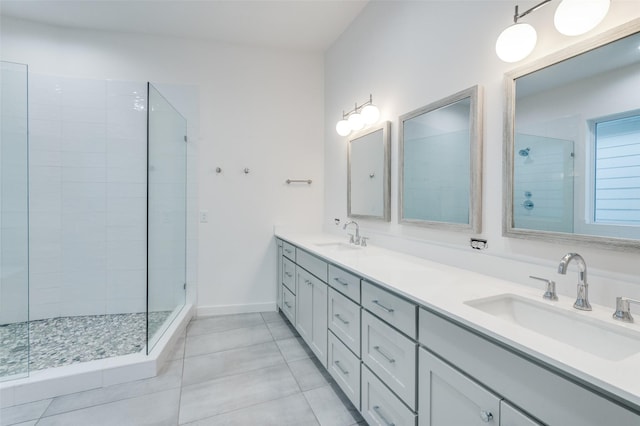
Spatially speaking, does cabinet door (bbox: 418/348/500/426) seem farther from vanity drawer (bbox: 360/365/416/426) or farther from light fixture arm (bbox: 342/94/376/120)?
light fixture arm (bbox: 342/94/376/120)

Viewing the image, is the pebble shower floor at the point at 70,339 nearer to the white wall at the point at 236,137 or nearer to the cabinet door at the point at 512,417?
the white wall at the point at 236,137

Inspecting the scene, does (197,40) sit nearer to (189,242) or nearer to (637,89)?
(189,242)

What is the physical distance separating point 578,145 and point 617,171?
154mm

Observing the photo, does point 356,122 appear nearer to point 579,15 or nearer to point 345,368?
point 579,15

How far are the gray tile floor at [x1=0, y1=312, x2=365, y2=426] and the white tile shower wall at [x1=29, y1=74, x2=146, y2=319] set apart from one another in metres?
1.18

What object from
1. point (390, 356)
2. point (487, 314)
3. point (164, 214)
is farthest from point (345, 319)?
point (164, 214)

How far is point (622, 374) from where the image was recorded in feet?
2.08

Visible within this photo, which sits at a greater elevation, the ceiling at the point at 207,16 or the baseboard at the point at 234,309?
the ceiling at the point at 207,16

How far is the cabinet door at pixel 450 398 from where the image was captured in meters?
0.88

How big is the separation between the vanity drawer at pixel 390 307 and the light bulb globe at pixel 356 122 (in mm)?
1510

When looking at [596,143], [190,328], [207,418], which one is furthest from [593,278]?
[190,328]

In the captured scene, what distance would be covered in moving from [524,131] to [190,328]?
9.78 feet

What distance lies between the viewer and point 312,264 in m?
2.21

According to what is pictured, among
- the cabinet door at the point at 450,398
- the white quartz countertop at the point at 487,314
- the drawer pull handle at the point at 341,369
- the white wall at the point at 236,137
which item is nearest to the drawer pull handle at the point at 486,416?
the cabinet door at the point at 450,398
